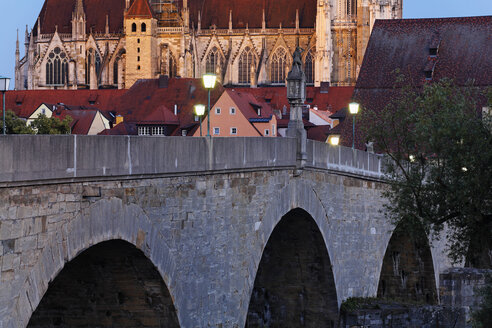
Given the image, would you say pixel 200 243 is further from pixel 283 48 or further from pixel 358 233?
pixel 283 48

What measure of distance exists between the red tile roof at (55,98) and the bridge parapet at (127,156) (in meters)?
85.9

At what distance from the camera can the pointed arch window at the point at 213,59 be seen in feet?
425

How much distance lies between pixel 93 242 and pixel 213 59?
387 ft

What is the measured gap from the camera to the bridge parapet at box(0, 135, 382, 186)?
37.5 feet

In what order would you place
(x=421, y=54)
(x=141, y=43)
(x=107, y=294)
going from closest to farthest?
(x=107, y=294)
(x=421, y=54)
(x=141, y=43)

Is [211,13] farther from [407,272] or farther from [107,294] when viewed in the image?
[107,294]

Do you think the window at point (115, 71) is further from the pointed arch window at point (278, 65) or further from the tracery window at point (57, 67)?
the pointed arch window at point (278, 65)

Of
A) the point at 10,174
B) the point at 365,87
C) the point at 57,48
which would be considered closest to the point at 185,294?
the point at 10,174

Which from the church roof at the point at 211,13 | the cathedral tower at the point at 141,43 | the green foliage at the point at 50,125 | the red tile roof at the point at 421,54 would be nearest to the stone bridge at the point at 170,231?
the red tile roof at the point at 421,54

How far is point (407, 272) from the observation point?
3631 cm

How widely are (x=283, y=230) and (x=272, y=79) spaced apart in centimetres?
10197

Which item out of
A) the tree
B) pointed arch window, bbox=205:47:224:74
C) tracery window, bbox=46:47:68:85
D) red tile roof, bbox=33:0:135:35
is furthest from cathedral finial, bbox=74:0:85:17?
the tree

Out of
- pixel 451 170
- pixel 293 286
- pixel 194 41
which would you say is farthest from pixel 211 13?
pixel 451 170

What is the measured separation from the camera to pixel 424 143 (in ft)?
76.3
